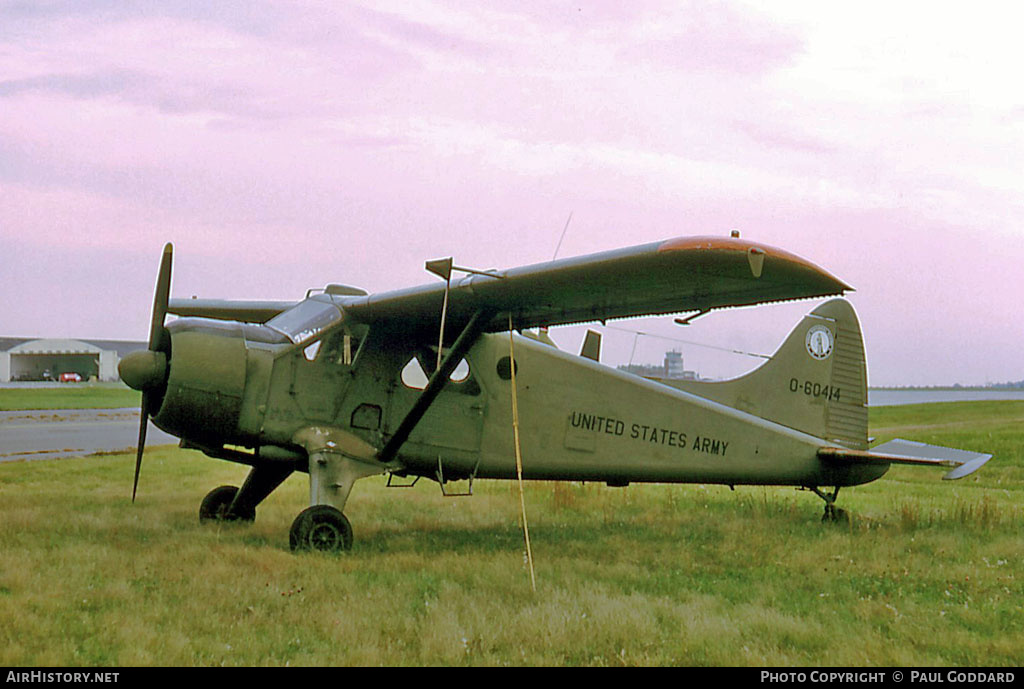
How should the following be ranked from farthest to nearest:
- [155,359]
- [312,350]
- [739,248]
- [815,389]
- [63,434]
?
[63,434], [815,389], [312,350], [155,359], [739,248]

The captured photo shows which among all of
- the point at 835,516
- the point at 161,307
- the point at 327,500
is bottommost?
the point at 835,516

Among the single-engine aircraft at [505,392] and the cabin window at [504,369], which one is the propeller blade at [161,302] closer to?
the single-engine aircraft at [505,392]

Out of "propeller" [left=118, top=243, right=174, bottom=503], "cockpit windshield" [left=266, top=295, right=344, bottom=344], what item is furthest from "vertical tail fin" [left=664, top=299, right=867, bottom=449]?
"propeller" [left=118, top=243, right=174, bottom=503]

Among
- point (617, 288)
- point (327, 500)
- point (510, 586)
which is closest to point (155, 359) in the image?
point (327, 500)

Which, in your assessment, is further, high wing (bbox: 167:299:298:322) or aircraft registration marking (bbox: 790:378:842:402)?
high wing (bbox: 167:299:298:322)

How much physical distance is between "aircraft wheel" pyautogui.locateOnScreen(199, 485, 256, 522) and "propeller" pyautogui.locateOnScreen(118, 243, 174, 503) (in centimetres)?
193

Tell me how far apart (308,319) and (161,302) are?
1.53 meters

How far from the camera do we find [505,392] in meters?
9.16

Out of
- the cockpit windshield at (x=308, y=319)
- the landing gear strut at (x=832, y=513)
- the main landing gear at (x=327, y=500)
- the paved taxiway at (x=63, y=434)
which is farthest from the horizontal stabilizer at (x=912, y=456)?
the paved taxiway at (x=63, y=434)

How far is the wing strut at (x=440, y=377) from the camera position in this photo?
25.9 ft

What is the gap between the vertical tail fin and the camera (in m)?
10.8

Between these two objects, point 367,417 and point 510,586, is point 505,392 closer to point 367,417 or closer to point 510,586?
point 367,417

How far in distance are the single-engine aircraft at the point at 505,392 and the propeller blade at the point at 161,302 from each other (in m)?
0.02

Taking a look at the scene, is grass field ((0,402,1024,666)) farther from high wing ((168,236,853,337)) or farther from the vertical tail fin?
high wing ((168,236,853,337))
